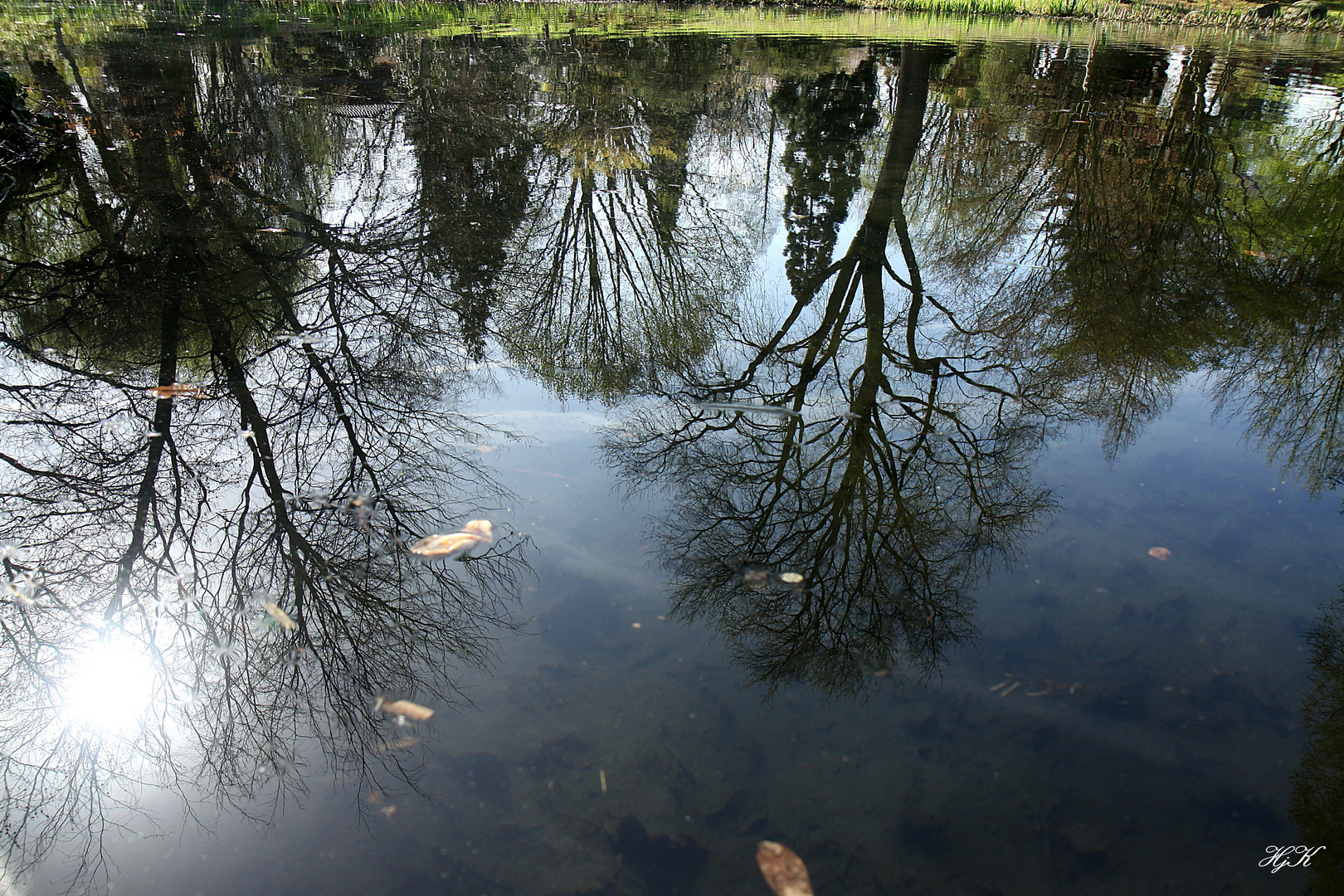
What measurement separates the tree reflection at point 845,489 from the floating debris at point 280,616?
1494 millimetres

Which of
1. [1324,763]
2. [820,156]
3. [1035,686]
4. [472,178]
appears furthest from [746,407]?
[820,156]

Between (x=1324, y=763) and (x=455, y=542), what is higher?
(x=455, y=542)

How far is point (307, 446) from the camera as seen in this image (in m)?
3.70

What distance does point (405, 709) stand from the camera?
2.46m

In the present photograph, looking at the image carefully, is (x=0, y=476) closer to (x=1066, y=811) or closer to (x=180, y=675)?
(x=180, y=675)

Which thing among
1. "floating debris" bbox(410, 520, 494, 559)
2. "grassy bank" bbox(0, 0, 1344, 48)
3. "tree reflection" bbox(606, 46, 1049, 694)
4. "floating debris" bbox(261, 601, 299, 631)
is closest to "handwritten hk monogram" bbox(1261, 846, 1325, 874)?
"tree reflection" bbox(606, 46, 1049, 694)

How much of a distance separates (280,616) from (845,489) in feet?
8.30

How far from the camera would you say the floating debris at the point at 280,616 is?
278 cm

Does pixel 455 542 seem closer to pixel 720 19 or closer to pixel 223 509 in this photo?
pixel 223 509

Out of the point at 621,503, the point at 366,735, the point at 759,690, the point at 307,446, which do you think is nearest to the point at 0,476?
the point at 307,446

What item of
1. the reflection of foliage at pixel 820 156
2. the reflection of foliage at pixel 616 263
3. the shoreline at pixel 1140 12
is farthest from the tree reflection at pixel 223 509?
the shoreline at pixel 1140 12

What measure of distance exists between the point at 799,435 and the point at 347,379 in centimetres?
272

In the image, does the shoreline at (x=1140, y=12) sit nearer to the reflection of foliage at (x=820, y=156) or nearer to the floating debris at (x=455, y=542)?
the reflection of foliage at (x=820, y=156)

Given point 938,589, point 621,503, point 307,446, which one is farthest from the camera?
point 307,446
